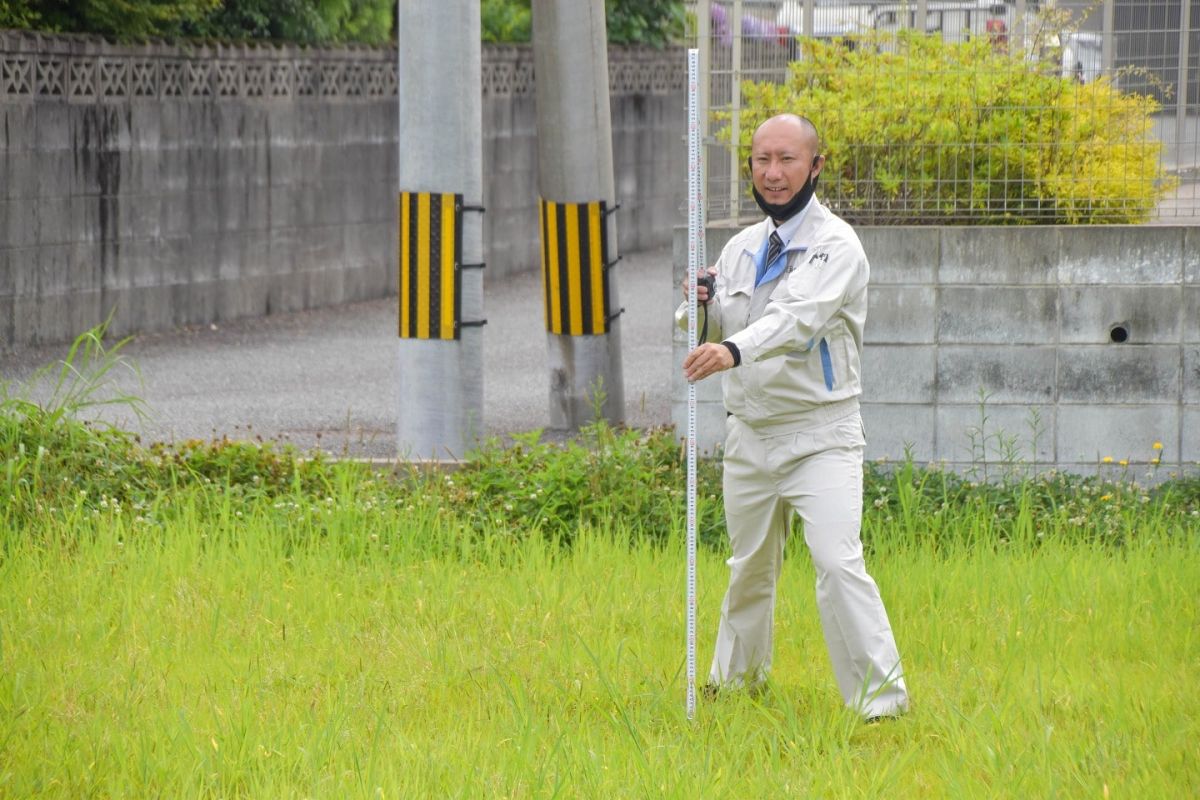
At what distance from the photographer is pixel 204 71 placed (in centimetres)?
1295

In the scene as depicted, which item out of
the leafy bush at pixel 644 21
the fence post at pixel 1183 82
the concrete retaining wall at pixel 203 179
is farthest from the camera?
the leafy bush at pixel 644 21

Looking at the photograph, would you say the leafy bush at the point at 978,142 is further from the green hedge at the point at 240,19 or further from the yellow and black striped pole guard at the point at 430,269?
the green hedge at the point at 240,19

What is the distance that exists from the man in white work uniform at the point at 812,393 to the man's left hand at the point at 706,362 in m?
0.24

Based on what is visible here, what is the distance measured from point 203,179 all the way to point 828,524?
9.10m

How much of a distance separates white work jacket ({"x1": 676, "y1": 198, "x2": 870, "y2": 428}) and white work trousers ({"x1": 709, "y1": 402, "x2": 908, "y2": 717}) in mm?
75

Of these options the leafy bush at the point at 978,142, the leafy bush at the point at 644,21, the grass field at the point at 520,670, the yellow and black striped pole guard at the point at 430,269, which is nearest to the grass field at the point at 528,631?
the grass field at the point at 520,670

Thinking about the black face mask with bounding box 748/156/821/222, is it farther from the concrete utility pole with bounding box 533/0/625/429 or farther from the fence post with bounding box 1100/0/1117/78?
the concrete utility pole with bounding box 533/0/625/429

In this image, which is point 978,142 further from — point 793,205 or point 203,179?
point 203,179

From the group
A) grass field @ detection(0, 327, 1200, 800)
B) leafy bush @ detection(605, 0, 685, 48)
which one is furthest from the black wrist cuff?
leafy bush @ detection(605, 0, 685, 48)

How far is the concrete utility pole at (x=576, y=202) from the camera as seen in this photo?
915 cm

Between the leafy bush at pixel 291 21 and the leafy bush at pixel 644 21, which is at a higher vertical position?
the leafy bush at pixel 644 21

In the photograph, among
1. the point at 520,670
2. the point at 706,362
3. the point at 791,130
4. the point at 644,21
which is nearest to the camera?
the point at 706,362

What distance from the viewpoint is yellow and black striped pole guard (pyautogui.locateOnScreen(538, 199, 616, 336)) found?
9.31 metres

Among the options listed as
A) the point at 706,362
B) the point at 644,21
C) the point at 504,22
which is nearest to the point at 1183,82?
the point at 706,362
